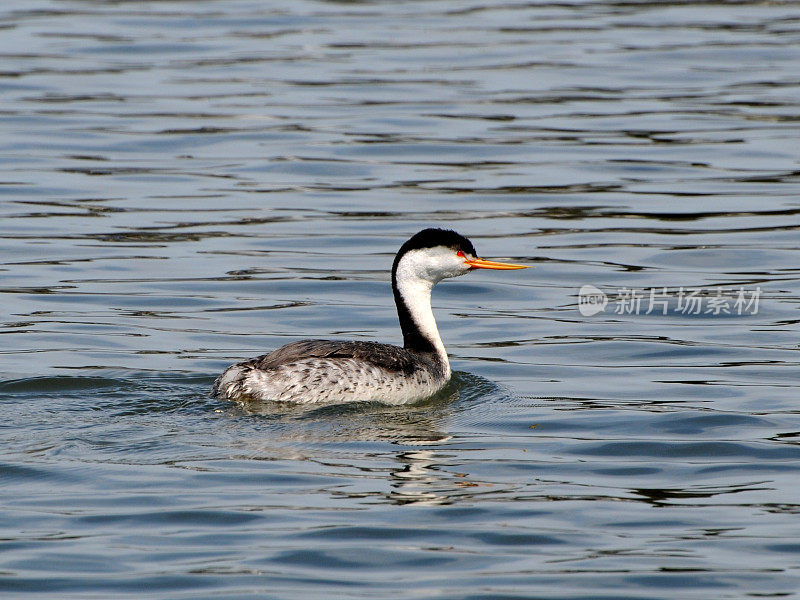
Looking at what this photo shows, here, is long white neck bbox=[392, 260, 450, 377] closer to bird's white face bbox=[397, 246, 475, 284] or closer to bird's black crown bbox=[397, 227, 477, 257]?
bird's white face bbox=[397, 246, 475, 284]

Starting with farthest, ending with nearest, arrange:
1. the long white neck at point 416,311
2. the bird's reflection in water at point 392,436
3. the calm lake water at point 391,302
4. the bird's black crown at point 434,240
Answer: the long white neck at point 416,311, the bird's black crown at point 434,240, the bird's reflection in water at point 392,436, the calm lake water at point 391,302

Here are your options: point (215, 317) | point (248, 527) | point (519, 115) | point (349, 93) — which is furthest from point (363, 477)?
point (349, 93)

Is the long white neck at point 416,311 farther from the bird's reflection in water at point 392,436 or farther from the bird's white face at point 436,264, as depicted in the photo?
the bird's reflection in water at point 392,436

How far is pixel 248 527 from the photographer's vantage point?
24.9 ft

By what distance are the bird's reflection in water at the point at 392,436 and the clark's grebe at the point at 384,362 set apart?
92 mm

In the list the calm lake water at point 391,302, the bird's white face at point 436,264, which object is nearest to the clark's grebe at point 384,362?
the bird's white face at point 436,264

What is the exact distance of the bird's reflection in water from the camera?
8.32m

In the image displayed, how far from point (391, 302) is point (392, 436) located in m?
4.25

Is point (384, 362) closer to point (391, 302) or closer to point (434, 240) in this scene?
point (434, 240)

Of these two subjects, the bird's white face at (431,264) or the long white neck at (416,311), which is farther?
the long white neck at (416,311)

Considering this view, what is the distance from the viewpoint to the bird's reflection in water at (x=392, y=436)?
8320 mm

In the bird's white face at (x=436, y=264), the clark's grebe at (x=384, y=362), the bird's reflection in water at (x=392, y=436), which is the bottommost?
the bird's reflection in water at (x=392, y=436)

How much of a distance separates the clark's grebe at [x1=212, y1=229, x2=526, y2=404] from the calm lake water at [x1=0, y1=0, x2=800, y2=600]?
0.48 ft

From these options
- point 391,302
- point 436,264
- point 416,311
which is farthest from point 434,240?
point 391,302
